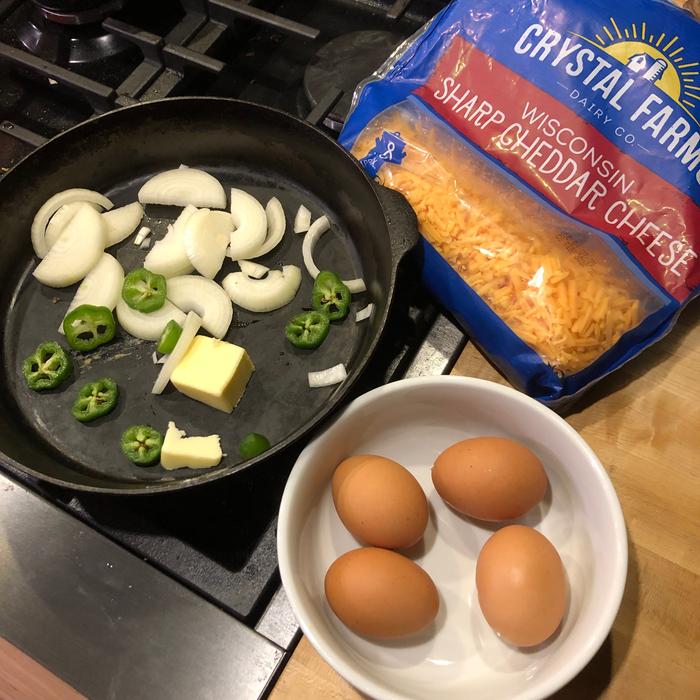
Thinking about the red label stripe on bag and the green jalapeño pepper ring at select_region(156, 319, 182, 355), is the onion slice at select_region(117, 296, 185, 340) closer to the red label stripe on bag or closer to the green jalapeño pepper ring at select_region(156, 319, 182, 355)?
the green jalapeño pepper ring at select_region(156, 319, 182, 355)

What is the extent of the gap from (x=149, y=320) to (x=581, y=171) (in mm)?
683

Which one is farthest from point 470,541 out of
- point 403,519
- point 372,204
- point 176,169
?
point 176,169

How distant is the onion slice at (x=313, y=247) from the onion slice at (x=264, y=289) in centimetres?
3

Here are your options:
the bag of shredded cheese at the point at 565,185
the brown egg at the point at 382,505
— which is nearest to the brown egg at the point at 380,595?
the brown egg at the point at 382,505

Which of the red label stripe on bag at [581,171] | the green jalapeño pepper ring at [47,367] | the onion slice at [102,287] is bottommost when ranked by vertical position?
the green jalapeño pepper ring at [47,367]

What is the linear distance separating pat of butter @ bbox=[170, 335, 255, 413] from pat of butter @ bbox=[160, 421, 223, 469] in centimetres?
6

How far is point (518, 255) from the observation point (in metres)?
0.95

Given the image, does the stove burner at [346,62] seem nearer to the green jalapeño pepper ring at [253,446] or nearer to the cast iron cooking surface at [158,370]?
the cast iron cooking surface at [158,370]

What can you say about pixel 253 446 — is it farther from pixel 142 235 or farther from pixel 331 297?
pixel 142 235

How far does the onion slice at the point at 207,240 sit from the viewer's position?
1.05m

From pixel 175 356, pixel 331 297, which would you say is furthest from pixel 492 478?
pixel 175 356

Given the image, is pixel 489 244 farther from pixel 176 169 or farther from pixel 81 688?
pixel 81 688

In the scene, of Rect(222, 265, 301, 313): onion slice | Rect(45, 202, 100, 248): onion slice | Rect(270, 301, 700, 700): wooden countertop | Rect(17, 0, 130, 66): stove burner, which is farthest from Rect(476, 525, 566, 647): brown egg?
Rect(17, 0, 130, 66): stove burner

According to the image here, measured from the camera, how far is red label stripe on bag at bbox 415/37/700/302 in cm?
92
